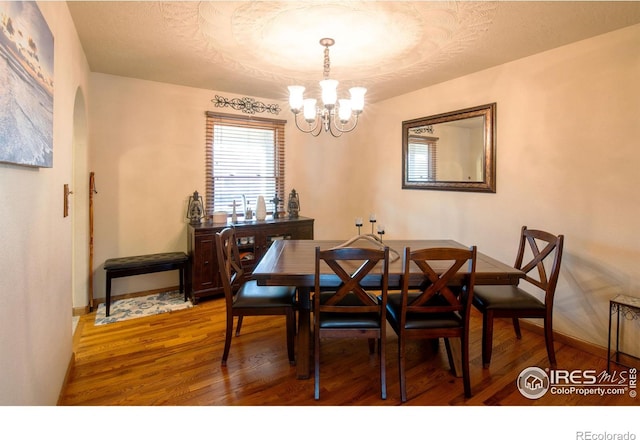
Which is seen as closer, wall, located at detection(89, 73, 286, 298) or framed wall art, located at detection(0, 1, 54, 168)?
framed wall art, located at detection(0, 1, 54, 168)

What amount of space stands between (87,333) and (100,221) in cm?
123

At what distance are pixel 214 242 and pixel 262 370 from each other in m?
1.81

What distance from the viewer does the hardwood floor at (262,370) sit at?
201 cm

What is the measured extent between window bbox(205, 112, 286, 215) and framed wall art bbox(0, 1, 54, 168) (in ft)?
8.36

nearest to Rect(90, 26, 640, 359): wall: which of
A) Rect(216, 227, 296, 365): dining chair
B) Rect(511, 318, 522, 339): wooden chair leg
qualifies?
Rect(511, 318, 522, 339): wooden chair leg

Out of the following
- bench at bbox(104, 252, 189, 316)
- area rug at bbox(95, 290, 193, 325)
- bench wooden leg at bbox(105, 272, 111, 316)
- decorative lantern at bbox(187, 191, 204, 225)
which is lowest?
area rug at bbox(95, 290, 193, 325)

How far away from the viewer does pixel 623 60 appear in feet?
7.86

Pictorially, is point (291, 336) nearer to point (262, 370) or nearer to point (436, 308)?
point (262, 370)

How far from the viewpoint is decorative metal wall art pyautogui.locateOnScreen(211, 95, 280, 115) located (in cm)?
409

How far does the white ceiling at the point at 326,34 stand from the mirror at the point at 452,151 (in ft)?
1.67

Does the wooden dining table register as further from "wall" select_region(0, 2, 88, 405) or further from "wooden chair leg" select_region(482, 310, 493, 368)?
"wall" select_region(0, 2, 88, 405)
